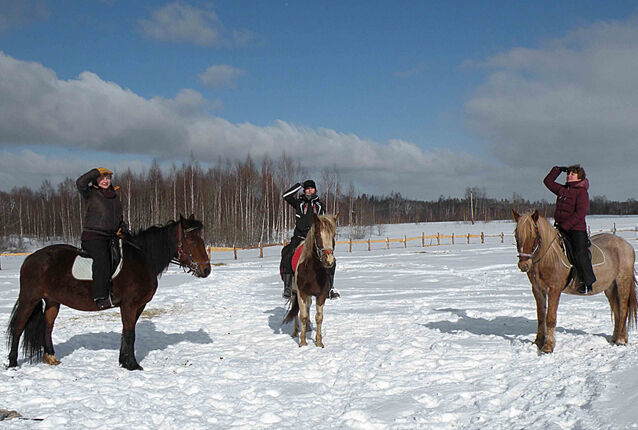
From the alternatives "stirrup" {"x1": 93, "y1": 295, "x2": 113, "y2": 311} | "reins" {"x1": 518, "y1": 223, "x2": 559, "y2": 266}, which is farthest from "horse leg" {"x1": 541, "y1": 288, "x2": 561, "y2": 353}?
"stirrup" {"x1": 93, "y1": 295, "x2": 113, "y2": 311}

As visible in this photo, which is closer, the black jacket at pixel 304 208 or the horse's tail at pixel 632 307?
the horse's tail at pixel 632 307

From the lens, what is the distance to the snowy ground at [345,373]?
392cm

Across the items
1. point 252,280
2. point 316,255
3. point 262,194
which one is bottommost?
point 252,280

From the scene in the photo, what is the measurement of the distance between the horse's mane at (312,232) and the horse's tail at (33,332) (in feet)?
11.9

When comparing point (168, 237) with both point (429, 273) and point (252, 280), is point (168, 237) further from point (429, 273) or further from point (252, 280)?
point (429, 273)

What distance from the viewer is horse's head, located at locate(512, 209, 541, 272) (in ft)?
18.6

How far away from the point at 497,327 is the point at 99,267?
248 inches

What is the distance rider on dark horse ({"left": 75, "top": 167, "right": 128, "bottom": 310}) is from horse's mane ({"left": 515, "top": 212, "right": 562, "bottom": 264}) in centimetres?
512

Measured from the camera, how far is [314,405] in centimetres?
439

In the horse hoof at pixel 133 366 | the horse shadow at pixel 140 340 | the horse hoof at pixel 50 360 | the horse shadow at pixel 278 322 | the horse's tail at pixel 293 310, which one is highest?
the horse's tail at pixel 293 310

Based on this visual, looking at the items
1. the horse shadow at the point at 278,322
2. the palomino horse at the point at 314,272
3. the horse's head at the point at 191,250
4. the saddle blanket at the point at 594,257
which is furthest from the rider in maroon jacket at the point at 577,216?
the horse's head at the point at 191,250

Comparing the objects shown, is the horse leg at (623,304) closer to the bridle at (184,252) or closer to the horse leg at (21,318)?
the bridle at (184,252)

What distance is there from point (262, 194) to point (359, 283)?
35.6 metres

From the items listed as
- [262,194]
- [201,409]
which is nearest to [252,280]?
[201,409]
